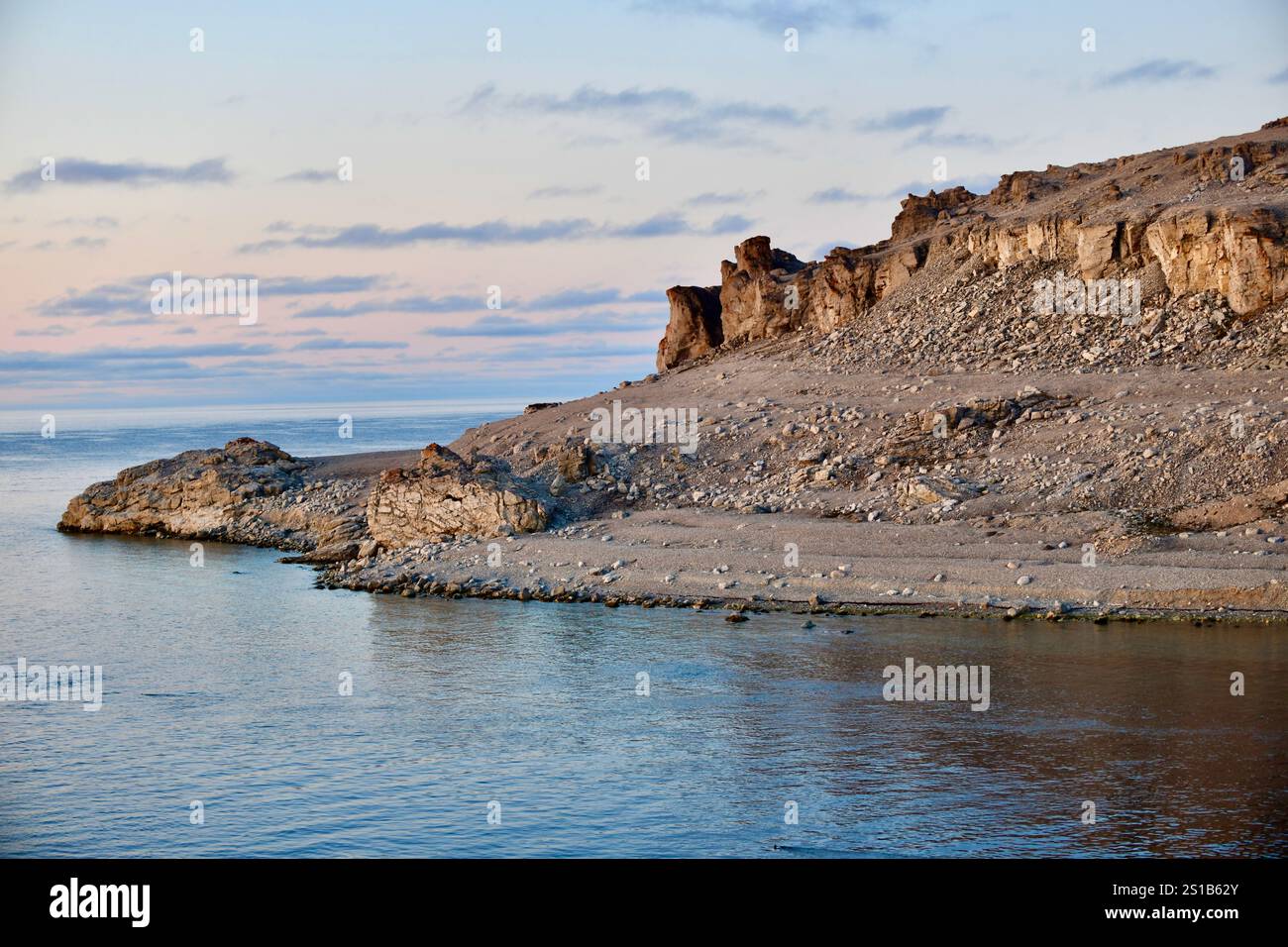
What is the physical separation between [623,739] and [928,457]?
2550 cm

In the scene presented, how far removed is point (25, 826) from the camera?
749 inches

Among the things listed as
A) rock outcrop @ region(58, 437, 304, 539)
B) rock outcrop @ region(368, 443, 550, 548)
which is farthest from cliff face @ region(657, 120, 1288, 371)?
rock outcrop @ region(58, 437, 304, 539)

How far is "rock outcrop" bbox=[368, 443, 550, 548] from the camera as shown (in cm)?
4494

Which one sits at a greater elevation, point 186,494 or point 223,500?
point 186,494

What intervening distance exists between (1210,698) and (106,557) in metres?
43.0

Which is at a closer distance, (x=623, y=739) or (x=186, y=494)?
(x=623, y=739)

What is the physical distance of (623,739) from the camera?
2353 cm

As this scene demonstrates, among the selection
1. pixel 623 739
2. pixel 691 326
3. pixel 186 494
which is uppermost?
pixel 691 326

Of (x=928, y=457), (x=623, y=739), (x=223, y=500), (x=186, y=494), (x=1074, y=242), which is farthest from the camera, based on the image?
(x=186, y=494)

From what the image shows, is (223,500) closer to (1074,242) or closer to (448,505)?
(448,505)

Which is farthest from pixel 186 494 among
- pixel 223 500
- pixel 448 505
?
pixel 448 505
